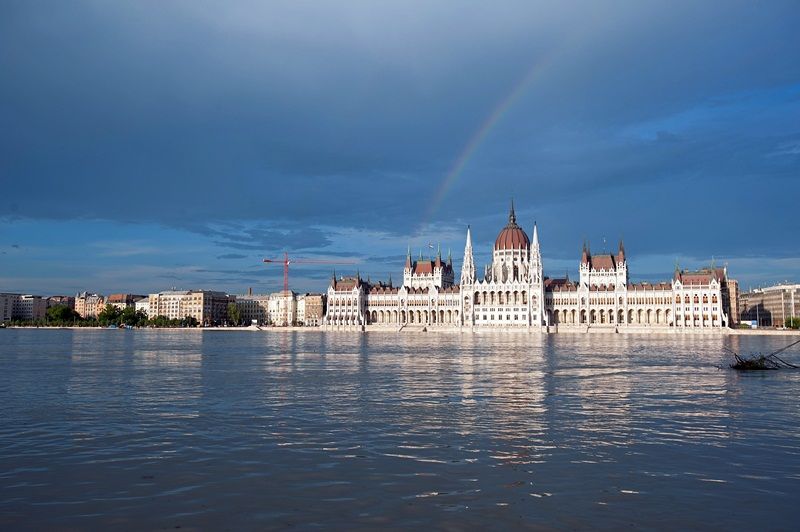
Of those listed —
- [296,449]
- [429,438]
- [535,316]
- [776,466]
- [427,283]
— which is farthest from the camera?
[427,283]

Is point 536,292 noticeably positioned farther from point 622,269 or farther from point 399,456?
point 399,456

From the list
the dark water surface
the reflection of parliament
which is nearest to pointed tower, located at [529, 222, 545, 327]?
the reflection of parliament

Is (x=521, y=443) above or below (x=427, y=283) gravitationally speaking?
below

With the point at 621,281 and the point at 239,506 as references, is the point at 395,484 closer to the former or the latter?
the point at 239,506

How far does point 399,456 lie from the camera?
16.3 metres

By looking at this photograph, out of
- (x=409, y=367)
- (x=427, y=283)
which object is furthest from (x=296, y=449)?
(x=427, y=283)

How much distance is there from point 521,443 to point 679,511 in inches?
236

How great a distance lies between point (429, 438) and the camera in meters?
18.5

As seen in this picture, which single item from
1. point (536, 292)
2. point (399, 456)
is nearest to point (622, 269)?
point (536, 292)

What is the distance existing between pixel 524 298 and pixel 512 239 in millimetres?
16217

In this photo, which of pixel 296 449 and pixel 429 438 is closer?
pixel 296 449

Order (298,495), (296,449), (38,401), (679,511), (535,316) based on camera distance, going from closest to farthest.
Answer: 1. (679,511)
2. (298,495)
3. (296,449)
4. (38,401)
5. (535,316)

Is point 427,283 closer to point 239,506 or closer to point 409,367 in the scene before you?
point 409,367

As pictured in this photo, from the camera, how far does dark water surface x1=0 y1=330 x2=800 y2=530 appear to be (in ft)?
39.2
